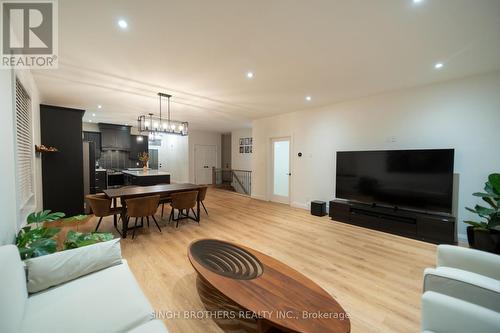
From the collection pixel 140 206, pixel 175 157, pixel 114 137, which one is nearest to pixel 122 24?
pixel 140 206

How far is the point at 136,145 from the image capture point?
842 cm

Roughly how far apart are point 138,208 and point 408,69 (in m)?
4.84

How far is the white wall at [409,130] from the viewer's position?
316 cm

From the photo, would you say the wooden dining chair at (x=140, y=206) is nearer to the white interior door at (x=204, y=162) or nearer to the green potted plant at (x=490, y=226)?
the green potted plant at (x=490, y=226)

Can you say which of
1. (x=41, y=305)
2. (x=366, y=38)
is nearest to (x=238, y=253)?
(x=41, y=305)

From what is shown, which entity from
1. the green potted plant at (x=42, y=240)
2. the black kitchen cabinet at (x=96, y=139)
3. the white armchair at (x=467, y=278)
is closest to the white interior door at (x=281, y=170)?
the white armchair at (x=467, y=278)

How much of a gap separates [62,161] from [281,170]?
5410mm

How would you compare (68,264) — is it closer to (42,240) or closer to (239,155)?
(42,240)

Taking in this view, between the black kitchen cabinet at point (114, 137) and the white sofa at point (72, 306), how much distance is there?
7.60 m

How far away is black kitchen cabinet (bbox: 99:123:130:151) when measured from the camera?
7680 millimetres

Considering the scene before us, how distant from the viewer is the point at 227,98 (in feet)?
14.7

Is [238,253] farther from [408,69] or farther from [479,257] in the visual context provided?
[408,69]

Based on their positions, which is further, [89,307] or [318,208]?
[318,208]

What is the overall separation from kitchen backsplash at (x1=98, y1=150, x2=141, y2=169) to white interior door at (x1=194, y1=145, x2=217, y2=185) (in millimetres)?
2616
